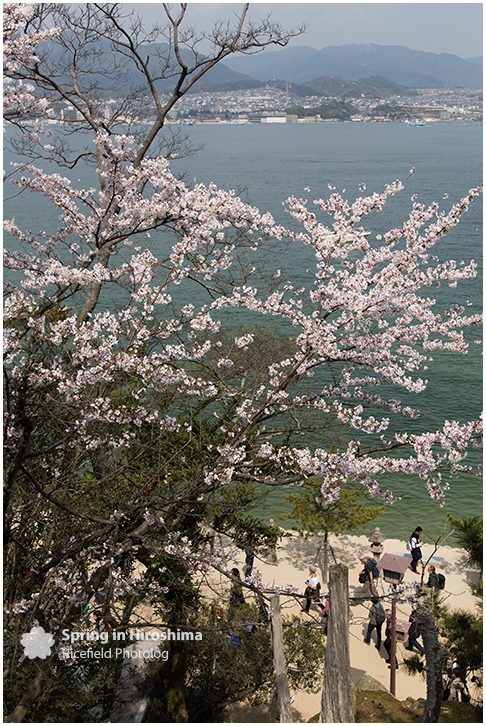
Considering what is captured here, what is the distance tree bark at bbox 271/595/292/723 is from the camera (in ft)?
17.8

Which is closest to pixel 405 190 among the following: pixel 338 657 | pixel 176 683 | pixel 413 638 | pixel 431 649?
pixel 413 638

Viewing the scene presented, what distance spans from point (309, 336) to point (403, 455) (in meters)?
16.6

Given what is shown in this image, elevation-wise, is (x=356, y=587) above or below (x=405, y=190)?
below

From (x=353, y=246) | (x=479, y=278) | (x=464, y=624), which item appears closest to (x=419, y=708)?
(x=464, y=624)

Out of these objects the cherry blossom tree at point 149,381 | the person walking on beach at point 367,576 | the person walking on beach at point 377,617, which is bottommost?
the person walking on beach at point 377,617

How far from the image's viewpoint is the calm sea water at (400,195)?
19062 millimetres

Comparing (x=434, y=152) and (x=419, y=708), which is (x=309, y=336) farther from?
(x=434, y=152)

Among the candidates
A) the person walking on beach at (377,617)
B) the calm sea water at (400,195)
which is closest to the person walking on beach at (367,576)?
the person walking on beach at (377,617)

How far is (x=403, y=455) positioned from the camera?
827 inches

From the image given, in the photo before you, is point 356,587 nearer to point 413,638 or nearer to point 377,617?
point 377,617

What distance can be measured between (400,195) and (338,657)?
7030 centimetres

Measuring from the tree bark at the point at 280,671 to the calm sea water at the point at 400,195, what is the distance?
1.81m

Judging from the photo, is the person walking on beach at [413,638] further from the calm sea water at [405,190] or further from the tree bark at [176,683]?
the tree bark at [176,683]

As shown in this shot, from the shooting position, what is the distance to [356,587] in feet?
43.9
